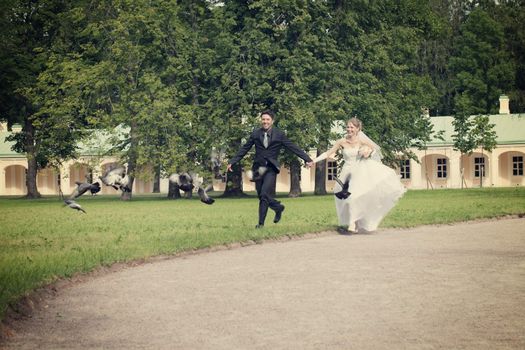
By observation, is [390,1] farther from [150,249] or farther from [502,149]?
[150,249]

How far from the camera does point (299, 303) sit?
9797mm

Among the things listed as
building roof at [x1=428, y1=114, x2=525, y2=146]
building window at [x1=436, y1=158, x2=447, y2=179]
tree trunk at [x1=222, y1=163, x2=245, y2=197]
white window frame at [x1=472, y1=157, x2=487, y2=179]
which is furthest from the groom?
building window at [x1=436, y1=158, x2=447, y2=179]

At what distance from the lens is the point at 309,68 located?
4812 centimetres

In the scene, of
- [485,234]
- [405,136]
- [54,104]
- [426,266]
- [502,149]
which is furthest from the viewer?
[502,149]

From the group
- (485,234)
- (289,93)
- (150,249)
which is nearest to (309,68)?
(289,93)

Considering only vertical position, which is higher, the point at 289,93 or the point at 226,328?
the point at 289,93

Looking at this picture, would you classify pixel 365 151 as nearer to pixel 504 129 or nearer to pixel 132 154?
pixel 132 154

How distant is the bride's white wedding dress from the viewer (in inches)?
762

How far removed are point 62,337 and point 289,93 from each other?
128 ft

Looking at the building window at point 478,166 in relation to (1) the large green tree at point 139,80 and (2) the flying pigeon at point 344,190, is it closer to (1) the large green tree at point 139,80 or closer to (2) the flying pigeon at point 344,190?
(1) the large green tree at point 139,80

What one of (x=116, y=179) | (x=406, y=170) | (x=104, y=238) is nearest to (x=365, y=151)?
(x=104, y=238)

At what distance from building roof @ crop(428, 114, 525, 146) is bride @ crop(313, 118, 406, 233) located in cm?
5715

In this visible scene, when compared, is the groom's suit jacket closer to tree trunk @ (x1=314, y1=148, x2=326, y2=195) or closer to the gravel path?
the gravel path

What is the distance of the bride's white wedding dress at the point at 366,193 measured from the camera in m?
19.4
